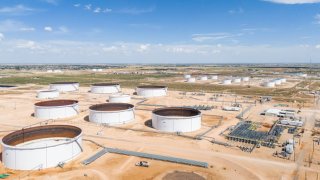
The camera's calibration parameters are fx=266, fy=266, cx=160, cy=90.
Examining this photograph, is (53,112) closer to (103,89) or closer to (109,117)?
(109,117)

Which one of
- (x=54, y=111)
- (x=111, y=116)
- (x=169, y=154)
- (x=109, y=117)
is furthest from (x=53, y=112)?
(x=169, y=154)

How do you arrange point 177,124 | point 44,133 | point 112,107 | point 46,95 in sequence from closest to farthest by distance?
1. point 44,133
2. point 177,124
3. point 112,107
4. point 46,95

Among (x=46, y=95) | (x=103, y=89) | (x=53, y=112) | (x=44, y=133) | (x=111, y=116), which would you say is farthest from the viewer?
(x=103, y=89)

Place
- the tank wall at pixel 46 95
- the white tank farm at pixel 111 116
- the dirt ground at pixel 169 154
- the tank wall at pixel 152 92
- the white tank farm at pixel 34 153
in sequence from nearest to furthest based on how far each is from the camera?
1. the dirt ground at pixel 169 154
2. the white tank farm at pixel 34 153
3. the white tank farm at pixel 111 116
4. the tank wall at pixel 46 95
5. the tank wall at pixel 152 92

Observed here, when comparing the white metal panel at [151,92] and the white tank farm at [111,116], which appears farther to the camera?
the white metal panel at [151,92]

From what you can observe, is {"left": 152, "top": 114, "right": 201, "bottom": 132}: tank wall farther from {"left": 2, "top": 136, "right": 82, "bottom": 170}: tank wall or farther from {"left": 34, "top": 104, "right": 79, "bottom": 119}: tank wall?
{"left": 34, "top": 104, "right": 79, "bottom": 119}: tank wall

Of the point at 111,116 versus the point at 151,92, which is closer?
the point at 111,116

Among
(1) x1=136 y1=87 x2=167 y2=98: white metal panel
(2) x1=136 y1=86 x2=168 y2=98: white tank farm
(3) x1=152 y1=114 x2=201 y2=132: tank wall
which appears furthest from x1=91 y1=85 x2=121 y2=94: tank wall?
(3) x1=152 y1=114 x2=201 y2=132: tank wall

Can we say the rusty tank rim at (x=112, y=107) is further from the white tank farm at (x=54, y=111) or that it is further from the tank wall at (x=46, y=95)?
the tank wall at (x=46, y=95)

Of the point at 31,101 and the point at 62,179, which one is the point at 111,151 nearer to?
the point at 62,179

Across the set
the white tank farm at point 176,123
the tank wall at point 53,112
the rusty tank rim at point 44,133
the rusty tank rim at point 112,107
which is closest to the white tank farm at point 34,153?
the rusty tank rim at point 44,133

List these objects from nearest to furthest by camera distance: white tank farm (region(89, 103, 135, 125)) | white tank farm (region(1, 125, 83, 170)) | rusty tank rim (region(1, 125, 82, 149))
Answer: white tank farm (region(1, 125, 83, 170)) → rusty tank rim (region(1, 125, 82, 149)) → white tank farm (region(89, 103, 135, 125))
